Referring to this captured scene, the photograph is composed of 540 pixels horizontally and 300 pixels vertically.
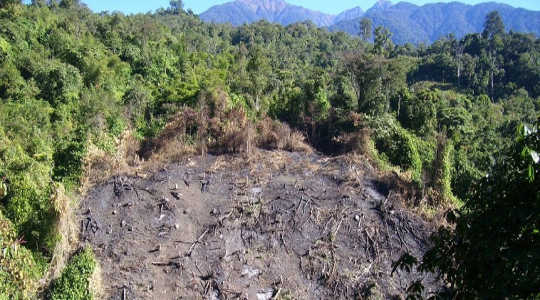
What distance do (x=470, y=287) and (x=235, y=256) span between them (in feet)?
15.3

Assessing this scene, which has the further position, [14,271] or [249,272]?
[249,272]

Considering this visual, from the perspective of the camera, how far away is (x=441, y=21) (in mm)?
180500

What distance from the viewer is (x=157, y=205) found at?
7152 millimetres

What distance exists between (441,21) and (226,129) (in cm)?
19795

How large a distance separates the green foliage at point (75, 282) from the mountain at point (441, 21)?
464 ft

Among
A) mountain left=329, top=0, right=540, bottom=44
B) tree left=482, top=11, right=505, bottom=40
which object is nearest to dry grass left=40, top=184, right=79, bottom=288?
→ tree left=482, top=11, right=505, bottom=40

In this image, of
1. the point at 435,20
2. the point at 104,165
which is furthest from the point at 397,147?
the point at 435,20

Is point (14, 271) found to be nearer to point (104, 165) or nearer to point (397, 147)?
point (104, 165)

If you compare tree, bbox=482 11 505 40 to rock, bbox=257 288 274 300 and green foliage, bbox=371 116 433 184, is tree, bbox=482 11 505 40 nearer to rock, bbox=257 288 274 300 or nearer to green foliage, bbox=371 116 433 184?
green foliage, bbox=371 116 433 184

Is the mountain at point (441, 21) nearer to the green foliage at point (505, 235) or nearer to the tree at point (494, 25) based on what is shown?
the tree at point (494, 25)

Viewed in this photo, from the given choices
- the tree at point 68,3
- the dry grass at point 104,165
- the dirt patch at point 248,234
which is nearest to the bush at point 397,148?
the dirt patch at point 248,234

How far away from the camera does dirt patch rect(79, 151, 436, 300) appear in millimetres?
5711

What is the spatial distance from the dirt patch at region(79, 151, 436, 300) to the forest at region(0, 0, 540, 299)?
0.63 m

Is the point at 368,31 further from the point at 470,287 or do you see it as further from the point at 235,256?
the point at 470,287
